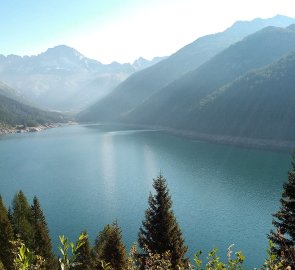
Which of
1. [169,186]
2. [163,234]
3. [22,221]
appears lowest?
[169,186]

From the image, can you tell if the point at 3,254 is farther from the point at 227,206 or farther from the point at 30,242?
the point at 227,206

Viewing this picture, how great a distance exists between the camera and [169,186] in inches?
4473

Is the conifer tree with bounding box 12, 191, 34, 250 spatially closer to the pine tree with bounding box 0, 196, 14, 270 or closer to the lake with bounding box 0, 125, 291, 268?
the pine tree with bounding box 0, 196, 14, 270

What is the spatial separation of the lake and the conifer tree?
14.2 m

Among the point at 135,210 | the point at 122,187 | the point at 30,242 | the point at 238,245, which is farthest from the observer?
the point at 122,187

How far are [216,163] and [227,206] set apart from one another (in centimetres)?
5747

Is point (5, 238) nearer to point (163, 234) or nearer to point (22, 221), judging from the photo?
point (22, 221)

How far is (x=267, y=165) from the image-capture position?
Answer: 139 metres

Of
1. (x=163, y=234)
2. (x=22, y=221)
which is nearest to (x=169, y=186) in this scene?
(x=22, y=221)

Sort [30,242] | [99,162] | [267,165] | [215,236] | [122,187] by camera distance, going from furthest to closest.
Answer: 1. [99,162]
2. [267,165]
3. [122,187]
4. [215,236]
5. [30,242]

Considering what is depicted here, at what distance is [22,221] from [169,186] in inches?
2529

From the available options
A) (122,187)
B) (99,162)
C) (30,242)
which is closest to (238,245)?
(30,242)

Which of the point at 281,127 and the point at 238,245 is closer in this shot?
the point at 238,245

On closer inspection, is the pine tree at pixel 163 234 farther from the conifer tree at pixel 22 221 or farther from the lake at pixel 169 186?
the lake at pixel 169 186
